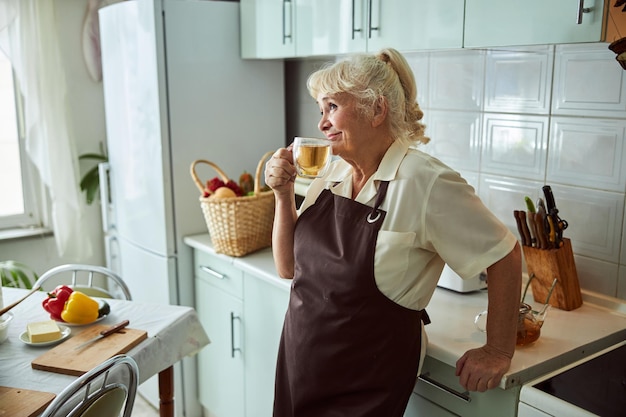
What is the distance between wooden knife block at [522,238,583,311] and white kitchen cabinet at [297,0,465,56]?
2.10ft

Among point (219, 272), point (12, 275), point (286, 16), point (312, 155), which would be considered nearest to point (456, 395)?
point (312, 155)

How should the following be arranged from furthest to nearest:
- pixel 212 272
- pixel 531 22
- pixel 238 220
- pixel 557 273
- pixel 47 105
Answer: pixel 47 105 → pixel 212 272 → pixel 238 220 → pixel 557 273 → pixel 531 22

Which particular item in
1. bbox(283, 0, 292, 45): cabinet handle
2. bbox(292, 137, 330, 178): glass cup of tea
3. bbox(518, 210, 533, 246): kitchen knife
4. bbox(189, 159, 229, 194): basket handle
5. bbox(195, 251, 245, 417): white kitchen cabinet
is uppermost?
bbox(283, 0, 292, 45): cabinet handle

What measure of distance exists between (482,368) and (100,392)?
34.7 inches

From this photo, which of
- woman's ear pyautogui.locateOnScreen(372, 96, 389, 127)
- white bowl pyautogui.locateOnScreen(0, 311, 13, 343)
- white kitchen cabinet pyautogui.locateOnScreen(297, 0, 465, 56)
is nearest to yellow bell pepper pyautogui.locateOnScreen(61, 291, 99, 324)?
white bowl pyautogui.locateOnScreen(0, 311, 13, 343)

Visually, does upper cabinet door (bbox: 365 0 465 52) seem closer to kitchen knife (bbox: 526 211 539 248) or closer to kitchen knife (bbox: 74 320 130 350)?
kitchen knife (bbox: 526 211 539 248)

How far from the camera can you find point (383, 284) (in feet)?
5.07

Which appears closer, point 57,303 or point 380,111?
point 380,111

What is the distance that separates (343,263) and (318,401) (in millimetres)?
366

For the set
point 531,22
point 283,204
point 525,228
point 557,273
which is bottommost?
point 557,273

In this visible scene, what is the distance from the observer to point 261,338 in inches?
97.7

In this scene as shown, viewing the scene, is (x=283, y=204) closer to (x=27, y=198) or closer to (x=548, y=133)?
(x=548, y=133)

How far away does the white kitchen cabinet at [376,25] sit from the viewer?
1.83 m

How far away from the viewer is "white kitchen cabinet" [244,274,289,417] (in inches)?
93.4
